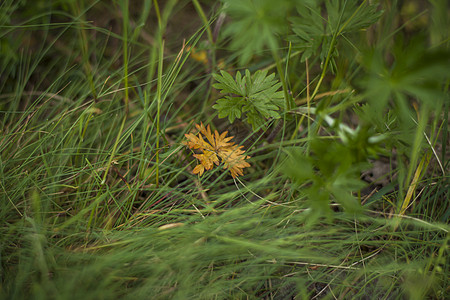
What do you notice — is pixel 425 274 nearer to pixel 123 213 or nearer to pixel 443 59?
pixel 443 59

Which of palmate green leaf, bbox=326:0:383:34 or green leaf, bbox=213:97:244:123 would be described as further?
green leaf, bbox=213:97:244:123

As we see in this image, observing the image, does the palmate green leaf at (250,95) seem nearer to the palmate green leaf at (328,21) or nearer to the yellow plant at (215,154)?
the yellow plant at (215,154)

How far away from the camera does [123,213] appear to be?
149 centimetres

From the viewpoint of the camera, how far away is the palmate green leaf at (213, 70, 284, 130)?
4.95 feet

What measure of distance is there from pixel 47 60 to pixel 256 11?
1660 mm

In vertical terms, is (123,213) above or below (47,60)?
below

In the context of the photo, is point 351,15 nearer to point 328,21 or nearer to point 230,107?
point 328,21

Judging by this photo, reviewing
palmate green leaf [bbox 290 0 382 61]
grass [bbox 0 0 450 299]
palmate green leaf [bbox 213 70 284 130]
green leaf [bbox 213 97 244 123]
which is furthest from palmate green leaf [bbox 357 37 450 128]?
green leaf [bbox 213 97 244 123]

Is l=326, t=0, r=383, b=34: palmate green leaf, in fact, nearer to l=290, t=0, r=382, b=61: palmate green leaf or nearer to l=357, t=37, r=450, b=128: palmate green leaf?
l=290, t=0, r=382, b=61: palmate green leaf

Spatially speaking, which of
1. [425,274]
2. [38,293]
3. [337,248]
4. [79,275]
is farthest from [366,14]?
[38,293]

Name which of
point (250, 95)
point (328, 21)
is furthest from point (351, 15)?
point (250, 95)

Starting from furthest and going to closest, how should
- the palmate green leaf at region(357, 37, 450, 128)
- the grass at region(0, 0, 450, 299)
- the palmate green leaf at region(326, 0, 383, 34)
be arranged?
the palmate green leaf at region(326, 0, 383, 34) → the grass at region(0, 0, 450, 299) → the palmate green leaf at region(357, 37, 450, 128)

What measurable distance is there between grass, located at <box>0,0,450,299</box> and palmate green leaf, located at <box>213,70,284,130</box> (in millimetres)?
78

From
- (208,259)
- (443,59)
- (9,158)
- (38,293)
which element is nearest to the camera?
(443,59)
